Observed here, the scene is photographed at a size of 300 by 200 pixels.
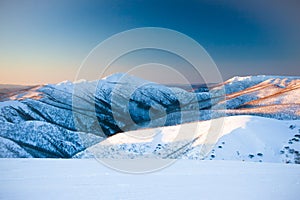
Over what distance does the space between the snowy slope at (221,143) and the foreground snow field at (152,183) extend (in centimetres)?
369

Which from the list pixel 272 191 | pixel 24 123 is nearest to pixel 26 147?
pixel 24 123

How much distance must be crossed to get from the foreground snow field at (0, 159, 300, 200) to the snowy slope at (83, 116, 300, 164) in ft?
12.1

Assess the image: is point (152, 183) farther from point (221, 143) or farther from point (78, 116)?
point (78, 116)

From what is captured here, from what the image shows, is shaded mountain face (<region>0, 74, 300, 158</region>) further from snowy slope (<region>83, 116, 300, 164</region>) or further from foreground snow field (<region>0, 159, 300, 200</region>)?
foreground snow field (<region>0, 159, 300, 200</region>)

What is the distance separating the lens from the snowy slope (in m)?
15.9

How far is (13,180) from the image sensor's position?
9273mm

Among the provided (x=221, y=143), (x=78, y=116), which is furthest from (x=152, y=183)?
(x=78, y=116)

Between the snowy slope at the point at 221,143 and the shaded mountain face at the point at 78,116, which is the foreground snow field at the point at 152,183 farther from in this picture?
the shaded mountain face at the point at 78,116

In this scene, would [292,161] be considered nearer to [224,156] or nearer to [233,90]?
[224,156]

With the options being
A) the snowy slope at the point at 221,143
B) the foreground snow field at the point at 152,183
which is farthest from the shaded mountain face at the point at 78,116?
the foreground snow field at the point at 152,183

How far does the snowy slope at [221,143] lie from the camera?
52.1 feet

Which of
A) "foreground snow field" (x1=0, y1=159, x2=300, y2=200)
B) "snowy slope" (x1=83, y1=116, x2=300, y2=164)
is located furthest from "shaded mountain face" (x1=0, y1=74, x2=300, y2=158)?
"foreground snow field" (x1=0, y1=159, x2=300, y2=200)

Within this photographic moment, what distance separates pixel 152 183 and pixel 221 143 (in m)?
8.81

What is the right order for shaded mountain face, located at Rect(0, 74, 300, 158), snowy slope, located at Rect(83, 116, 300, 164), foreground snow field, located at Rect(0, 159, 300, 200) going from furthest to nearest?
shaded mountain face, located at Rect(0, 74, 300, 158)
snowy slope, located at Rect(83, 116, 300, 164)
foreground snow field, located at Rect(0, 159, 300, 200)
